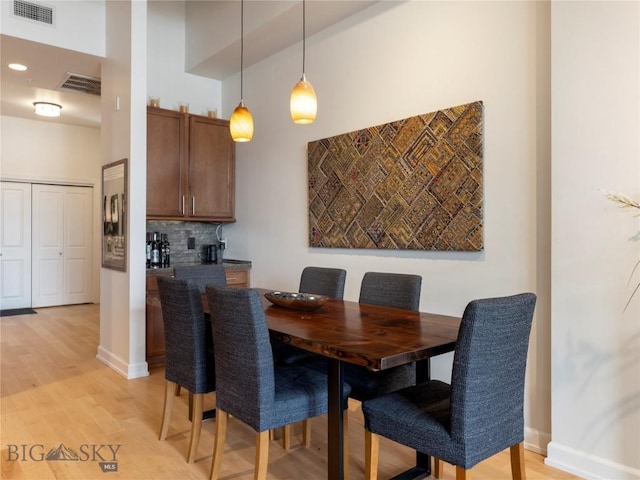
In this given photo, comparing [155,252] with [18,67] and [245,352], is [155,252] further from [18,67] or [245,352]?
[245,352]

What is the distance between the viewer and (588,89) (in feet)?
7.48

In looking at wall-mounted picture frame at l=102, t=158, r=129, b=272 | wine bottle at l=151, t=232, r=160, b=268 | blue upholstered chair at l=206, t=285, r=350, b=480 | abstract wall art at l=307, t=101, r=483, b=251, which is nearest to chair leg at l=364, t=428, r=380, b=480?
blue upholstered chair at l=206, t=285, r=350, b=480

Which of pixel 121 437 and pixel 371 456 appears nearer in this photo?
pixel 371 456

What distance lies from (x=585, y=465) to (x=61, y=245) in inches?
304

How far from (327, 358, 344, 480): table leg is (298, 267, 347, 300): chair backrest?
4.03 ft

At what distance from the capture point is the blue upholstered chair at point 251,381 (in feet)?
6.24

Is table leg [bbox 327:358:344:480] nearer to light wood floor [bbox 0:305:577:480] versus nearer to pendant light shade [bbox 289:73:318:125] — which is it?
light wood floor [bbox 0:305:577:480]

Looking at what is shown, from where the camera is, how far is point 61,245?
7.51 meters

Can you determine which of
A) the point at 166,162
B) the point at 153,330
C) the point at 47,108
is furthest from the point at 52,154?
the point at 153,330

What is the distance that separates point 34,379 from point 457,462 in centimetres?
363

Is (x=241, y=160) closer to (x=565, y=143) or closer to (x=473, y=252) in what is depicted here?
(x=473, y=252)

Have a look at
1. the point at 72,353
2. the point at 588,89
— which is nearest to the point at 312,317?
the point at 588,89

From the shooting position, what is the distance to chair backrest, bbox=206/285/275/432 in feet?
6.21

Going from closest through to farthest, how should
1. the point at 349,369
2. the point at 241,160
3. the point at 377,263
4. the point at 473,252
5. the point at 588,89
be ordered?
the point at 588,89 < the point at 349,369 < the point at 473,252 < the point at 377,263 < the point at 241,160
